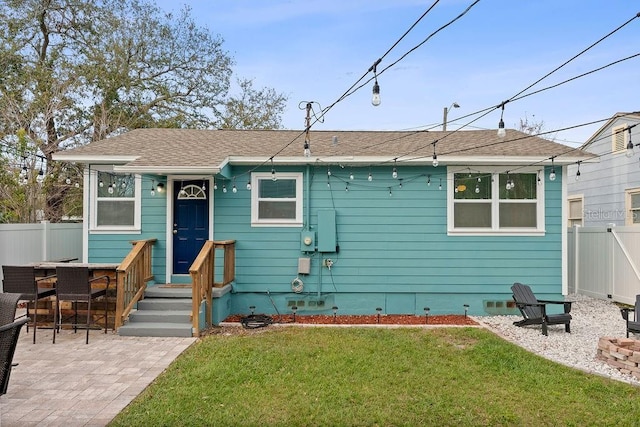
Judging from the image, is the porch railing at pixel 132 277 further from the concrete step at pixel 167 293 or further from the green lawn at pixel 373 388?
the green lawn at pixel 373 388

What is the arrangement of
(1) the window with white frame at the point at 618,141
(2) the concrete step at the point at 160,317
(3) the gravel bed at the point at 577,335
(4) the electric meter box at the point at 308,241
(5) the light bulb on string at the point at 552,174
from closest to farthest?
1. (3) the gravel bed at the point at 577,335
2. (2) the concrete step at the point at 160,317
3. (5) the light bulb on string at the point at 552,174
4. (4) the electric meter box at the point at 308,241
5. (1) the window with white frame at the point at 618,141

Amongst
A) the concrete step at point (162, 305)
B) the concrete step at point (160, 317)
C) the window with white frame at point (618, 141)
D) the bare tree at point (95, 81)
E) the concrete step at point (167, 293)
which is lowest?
the concrete step at point (160, 317)

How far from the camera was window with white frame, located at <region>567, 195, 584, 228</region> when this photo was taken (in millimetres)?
13350

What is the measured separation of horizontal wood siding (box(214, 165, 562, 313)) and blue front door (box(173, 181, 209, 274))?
1.08ft

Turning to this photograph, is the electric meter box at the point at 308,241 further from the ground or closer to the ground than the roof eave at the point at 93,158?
closer to the ground

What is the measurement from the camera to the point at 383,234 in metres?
7.96

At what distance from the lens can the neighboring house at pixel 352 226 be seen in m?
7.87

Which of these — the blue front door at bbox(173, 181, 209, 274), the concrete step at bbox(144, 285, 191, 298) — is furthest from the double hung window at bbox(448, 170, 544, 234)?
the concrete step at bbox(144, 285, 191, 298)

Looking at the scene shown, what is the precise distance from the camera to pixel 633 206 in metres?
11.1

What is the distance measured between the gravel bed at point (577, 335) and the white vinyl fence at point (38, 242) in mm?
9125

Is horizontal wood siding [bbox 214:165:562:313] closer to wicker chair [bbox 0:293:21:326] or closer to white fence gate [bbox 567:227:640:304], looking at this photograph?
white fence gate [bbox 567:227:640:304]

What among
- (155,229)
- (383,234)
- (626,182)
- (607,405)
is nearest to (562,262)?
(383,234)

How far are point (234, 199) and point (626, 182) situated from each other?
10.5 m

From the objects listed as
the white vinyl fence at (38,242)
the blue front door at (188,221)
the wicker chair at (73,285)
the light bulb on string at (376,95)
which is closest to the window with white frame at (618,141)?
the light bulb on string at (376,95)
